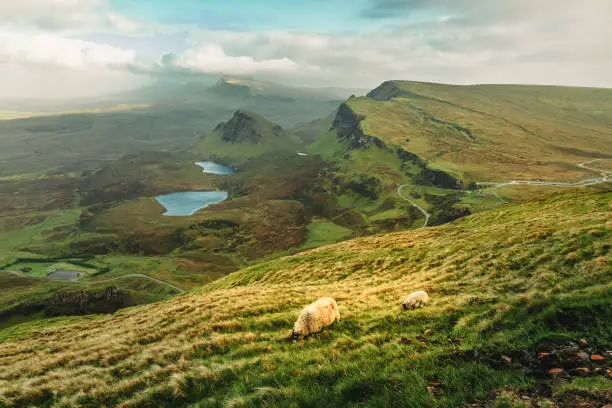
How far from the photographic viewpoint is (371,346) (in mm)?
13383

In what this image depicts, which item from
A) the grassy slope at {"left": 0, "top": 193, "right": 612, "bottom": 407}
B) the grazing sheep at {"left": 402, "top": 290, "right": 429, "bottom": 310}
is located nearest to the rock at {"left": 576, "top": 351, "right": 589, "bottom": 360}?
the grassy slope at {"left": 0, "top": 193, "right": 612, "bottom": 407}

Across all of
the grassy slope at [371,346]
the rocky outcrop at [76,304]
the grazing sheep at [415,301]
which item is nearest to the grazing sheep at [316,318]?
the grassy slope at [371,346]

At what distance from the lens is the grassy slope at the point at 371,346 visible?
9977 mm

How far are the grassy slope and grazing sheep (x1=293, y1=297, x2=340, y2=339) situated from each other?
56cm

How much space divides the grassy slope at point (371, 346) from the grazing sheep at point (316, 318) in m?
0.56

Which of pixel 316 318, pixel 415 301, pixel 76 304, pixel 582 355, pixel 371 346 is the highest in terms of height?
pixel 582 355

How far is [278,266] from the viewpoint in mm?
52844

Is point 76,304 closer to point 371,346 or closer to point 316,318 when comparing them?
point 316,318

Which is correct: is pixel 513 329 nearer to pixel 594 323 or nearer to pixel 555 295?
pixel 594 323

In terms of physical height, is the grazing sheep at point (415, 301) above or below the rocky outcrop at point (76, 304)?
above

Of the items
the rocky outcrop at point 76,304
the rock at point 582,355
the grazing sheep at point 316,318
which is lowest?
the rocky outcrop at point 76,304

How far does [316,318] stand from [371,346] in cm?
366

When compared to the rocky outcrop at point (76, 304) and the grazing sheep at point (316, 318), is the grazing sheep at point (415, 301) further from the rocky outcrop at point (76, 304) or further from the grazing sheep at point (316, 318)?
the rocky outcrop at point (76, 304)

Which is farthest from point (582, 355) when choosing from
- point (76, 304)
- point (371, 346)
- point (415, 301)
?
point (76, 304)
